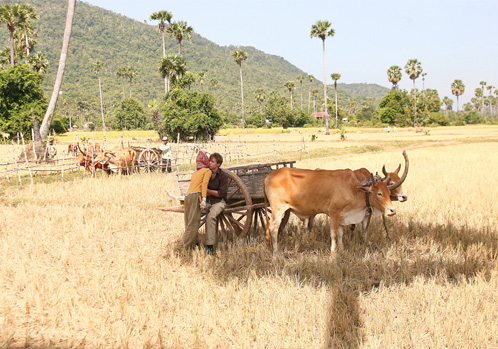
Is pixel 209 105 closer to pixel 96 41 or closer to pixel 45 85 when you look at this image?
pixel 45 85

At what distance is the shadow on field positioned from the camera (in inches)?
171

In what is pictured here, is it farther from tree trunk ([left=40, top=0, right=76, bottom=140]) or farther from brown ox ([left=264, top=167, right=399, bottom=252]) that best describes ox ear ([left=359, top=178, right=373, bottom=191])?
tree trunk ([left=40, top=0, right=76, bottom=140])

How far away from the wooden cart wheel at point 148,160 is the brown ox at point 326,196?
10078mm

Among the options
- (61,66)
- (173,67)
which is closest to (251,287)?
(61,66)

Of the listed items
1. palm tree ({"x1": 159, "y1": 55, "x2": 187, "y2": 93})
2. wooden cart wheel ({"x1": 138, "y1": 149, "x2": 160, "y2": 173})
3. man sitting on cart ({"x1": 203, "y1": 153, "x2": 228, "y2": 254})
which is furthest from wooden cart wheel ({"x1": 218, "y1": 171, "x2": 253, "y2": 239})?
palm tree ({"x1": 159, "y1": 55, "x2": 187, "y2": 93})

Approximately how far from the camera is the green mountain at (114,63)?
347 feet

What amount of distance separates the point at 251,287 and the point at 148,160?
11.4 m

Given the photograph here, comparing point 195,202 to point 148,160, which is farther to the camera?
point 148,160

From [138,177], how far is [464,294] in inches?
441

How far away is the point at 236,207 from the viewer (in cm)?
592

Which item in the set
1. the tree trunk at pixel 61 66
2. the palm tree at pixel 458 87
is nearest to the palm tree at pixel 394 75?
the palm tree at pixel 458 87

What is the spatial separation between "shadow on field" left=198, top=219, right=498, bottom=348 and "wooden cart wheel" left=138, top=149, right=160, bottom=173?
9.58 metres

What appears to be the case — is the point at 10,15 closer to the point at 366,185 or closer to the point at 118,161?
the point at 118,161

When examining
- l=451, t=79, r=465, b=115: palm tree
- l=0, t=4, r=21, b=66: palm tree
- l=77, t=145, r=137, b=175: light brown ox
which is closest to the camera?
l=77, t=145, r=137, b=175: light brown ox
